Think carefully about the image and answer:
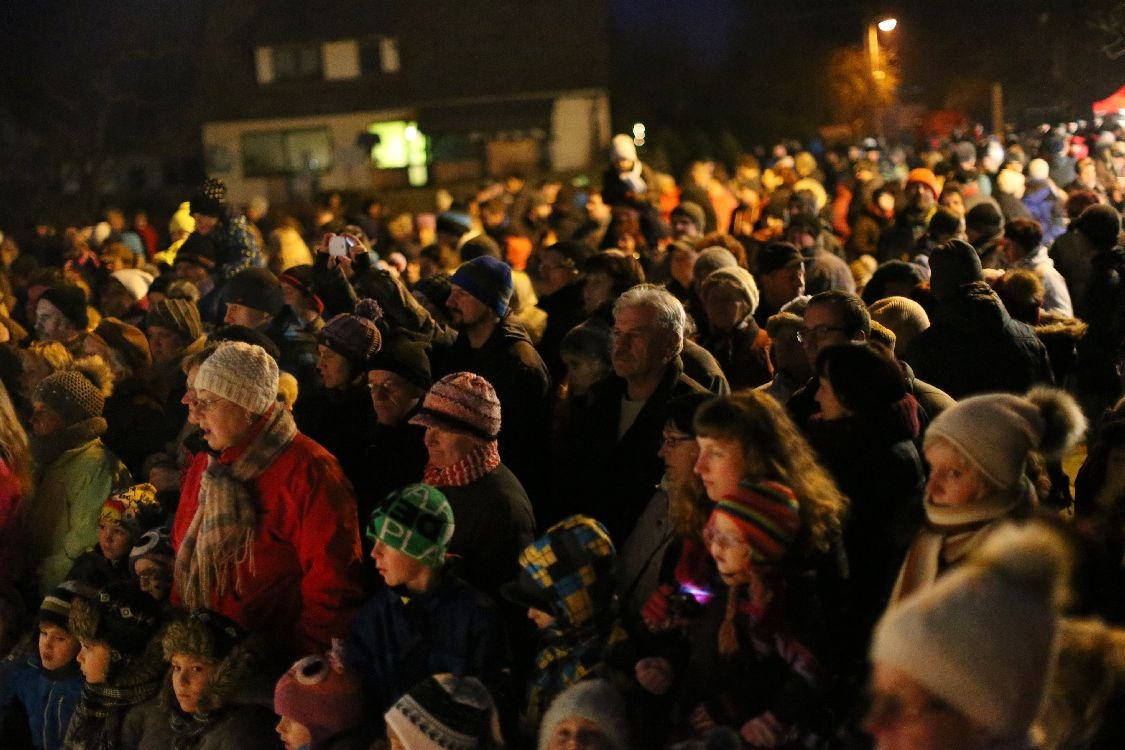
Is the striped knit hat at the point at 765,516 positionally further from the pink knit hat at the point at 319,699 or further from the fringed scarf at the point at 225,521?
the fringed scarf at the point at 225,521

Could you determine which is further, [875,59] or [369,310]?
[875,59]

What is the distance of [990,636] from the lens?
2.39 m

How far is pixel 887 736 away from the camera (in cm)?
249

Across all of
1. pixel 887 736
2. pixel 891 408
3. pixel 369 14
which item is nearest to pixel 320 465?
pixel 891 408

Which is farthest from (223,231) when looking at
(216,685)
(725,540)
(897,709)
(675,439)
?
(897,709)

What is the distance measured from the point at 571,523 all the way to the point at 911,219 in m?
7.73

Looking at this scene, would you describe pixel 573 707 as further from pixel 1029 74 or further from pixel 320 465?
pixel 1029 74

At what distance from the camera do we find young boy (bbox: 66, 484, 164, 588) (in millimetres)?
5535

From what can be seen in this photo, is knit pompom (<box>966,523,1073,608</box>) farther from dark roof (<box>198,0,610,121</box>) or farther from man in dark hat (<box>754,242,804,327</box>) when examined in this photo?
dark roof (<box>198,0,610,121</box>)

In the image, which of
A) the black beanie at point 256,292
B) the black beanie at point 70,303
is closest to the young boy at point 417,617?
the black beanie at point 256,292

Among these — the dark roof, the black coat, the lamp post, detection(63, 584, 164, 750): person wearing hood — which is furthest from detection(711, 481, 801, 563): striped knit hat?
the dark roof

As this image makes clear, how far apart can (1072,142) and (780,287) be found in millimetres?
13394

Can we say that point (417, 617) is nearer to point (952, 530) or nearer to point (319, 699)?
point (319, 699)

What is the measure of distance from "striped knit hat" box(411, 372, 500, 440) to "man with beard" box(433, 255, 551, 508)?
3.76 ft
